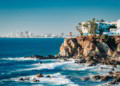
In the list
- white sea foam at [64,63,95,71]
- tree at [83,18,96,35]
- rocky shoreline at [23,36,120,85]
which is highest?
tree at [83,18,96,35]

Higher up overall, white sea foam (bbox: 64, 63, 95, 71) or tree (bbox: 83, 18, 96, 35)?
tree (bbox: 83, 18, 96, 35)

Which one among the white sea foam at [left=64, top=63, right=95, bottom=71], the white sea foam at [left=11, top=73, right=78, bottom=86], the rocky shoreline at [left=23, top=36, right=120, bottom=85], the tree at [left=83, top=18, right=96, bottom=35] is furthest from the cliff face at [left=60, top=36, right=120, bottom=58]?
the white sea foam at [left=11, top=73, right=78, bottom=86]

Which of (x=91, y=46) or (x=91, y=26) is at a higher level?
(x=91, y=26)

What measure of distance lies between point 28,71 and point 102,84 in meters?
24.3

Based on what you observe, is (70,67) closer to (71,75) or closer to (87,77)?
(71,75)

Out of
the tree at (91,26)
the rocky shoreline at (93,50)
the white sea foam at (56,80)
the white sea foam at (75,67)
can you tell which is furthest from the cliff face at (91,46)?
the white sea foam at (56,80)

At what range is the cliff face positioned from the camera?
89.0 meters

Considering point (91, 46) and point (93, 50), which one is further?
point (93, 50)

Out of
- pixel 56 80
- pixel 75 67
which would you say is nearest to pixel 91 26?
pixel 75 67

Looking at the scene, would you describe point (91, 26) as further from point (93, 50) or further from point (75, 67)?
point (75, 67)

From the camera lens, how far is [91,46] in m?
89.2

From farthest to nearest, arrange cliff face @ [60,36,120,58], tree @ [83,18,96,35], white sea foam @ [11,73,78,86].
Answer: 1. tree @ [83,18,96,35]
2. cliff face @ [60,36,120,58]
3. white sea foam @ [11,73,78,86]

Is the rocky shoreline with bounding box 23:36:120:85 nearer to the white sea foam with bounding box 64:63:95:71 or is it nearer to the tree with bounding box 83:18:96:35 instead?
the white sea foam with bounding box 64:63:95:71

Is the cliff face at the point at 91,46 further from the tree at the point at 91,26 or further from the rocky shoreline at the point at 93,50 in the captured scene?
the tree at the point at 91,26
